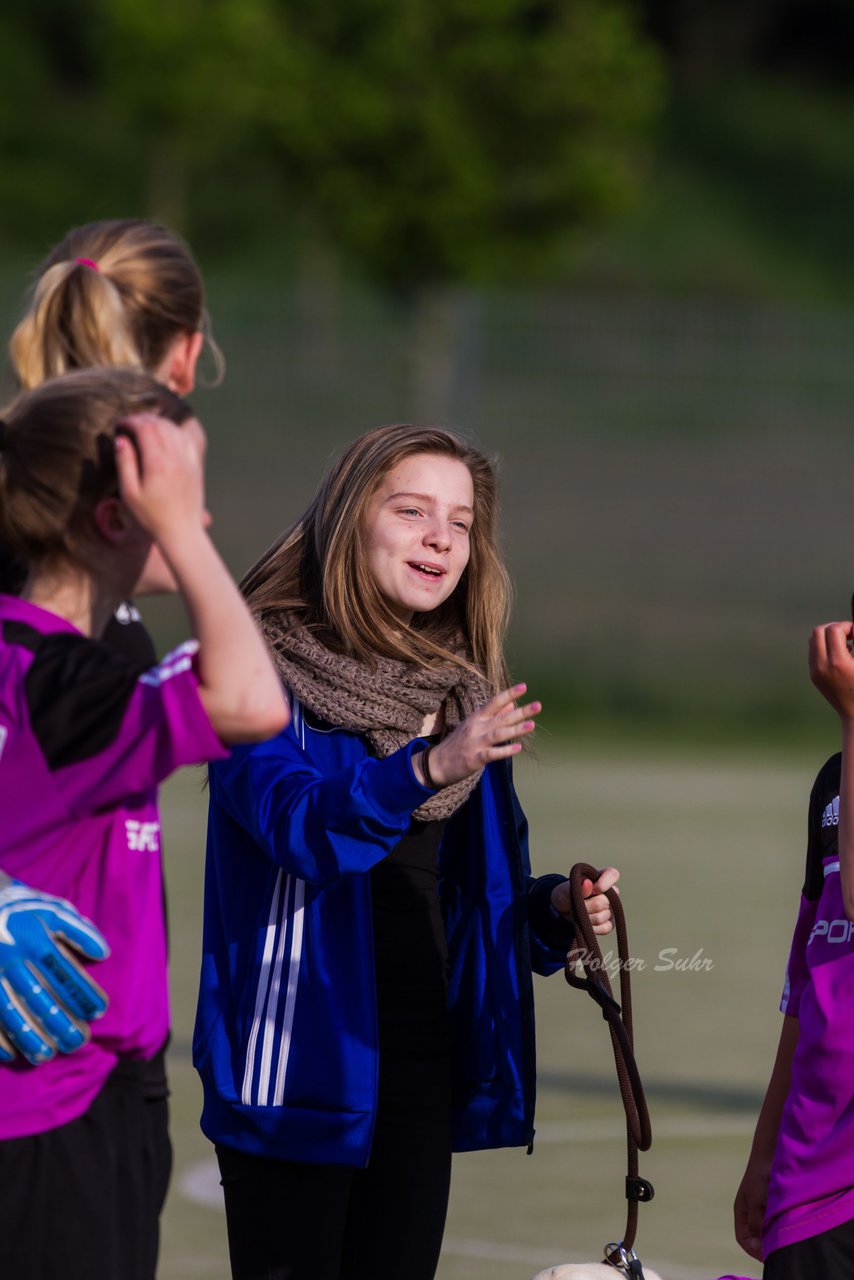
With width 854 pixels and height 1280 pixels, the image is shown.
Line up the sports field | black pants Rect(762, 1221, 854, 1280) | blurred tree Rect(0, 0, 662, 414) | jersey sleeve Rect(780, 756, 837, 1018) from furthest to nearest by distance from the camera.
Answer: blurred tree Rect(0, 0, 662, 414) < the sports field < jersey sleeve Rect(780, 756, 837, 1018) < black pants Rect(762, 1221, 854, 1280)

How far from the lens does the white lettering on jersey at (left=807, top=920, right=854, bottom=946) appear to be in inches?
130

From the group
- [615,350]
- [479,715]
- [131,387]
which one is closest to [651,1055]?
[479,715]

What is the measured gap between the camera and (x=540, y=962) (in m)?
3.69

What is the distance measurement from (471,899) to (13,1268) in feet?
3.86

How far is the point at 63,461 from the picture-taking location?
108 inches

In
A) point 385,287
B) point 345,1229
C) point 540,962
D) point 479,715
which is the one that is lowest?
point 345,1229

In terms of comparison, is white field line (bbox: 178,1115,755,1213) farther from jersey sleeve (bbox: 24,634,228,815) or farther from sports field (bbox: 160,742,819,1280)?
jersey sleeve (bbox: 24,634,228,815)

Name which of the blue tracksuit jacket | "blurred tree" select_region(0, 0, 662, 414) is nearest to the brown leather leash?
the blue tracksuit jacket

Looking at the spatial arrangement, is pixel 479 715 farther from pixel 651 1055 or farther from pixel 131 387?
pixel 651 1055

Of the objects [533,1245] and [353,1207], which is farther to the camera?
[533,1245]

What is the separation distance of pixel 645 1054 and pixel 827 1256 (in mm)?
4136

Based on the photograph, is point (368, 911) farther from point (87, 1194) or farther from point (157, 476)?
point (157, 476)

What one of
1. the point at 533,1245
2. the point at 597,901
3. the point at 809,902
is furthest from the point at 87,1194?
the point at 533,1245

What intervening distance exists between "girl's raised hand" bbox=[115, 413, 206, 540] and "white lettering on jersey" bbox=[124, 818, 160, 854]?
41 centimetres
